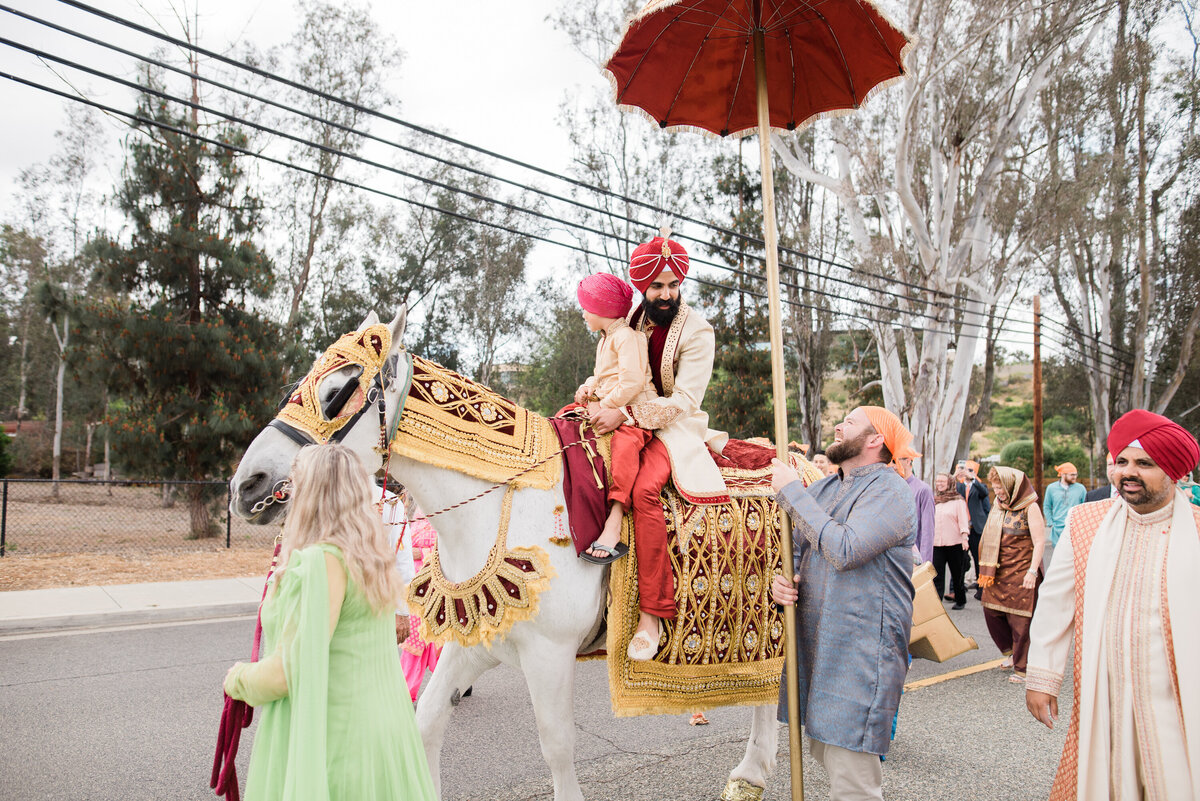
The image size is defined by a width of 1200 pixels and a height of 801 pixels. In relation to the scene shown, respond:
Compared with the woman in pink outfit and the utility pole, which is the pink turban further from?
the utility pole

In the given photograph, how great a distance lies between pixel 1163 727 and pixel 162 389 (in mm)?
16017

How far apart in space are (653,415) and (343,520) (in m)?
1.66

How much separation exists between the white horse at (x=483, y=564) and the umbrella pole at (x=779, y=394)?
84 cm

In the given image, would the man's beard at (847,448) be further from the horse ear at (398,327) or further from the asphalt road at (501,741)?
the asphalt road at (501,741)

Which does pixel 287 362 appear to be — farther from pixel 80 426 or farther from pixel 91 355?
pixel 80 426

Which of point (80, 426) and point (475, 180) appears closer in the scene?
point (475, 180)

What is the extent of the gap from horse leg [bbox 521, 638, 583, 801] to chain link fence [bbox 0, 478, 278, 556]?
33.8ft

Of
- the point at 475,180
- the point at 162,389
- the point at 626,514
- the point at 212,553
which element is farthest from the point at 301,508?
the point at 475,180

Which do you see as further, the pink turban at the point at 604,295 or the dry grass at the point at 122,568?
the dry grass at the point at 122,568

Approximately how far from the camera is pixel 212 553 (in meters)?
13.6

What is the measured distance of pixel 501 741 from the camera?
4.99 metres

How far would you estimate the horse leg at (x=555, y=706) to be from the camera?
10.4ft

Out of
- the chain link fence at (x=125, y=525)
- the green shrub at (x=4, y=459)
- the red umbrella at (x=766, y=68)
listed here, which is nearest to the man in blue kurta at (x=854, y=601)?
the red umbrella at (x=766, y=68)

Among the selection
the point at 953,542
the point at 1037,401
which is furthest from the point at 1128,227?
the point at 953,542
